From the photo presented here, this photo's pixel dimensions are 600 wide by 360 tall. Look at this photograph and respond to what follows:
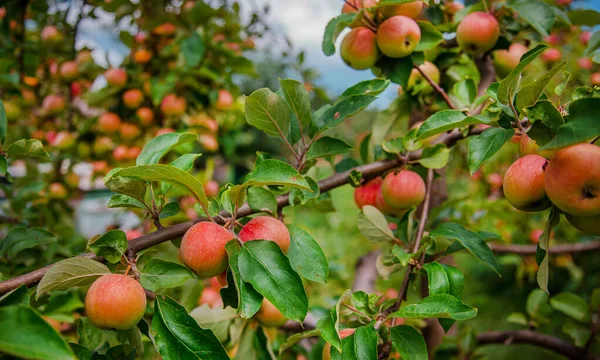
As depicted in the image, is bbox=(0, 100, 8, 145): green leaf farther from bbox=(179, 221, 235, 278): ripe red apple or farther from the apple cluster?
the apple cluster

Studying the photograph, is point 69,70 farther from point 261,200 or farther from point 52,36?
point 261,200

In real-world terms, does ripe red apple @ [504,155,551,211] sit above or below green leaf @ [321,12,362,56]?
below

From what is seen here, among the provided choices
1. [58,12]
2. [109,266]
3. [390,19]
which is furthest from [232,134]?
[109,266]

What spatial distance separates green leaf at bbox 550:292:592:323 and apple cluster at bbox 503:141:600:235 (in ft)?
2.08

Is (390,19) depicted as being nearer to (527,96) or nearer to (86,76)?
(527,96)

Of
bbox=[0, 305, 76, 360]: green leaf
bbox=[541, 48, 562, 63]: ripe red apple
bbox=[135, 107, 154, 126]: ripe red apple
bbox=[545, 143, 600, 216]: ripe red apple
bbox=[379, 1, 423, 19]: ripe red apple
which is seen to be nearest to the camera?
bbox=[0, 305, 76, 360]: green leaf

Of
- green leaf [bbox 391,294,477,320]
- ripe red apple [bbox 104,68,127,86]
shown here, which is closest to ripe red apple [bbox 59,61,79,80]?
ripe red apple [bbox 104,68,127,86]

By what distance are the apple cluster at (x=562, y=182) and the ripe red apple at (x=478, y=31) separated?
37 centimetres

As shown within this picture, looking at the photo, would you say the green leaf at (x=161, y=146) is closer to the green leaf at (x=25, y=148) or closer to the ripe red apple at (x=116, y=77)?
the green leaf at (x=25, y=148)

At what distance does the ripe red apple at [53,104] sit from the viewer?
1795 mm

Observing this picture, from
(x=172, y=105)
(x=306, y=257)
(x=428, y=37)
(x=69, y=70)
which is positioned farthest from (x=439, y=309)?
(x=69, y=70)

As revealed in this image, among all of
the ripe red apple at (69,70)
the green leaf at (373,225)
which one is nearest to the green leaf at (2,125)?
the green leaf at (373,225)

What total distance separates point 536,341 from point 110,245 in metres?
0.99

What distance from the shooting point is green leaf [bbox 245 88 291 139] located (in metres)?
0.63
